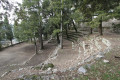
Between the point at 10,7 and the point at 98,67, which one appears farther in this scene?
the point at 10,7

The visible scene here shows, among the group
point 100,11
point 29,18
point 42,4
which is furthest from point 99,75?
point 42,4

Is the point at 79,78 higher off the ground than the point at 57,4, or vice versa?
the point at 57,4

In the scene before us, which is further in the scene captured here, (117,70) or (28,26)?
(28,26)

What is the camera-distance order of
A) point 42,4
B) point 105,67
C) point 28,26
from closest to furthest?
point 105,67
point 28,26
point 42,4

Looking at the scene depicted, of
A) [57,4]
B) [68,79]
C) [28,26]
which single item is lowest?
[68,79]

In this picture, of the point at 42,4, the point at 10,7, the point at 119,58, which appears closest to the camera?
the point at 10,7

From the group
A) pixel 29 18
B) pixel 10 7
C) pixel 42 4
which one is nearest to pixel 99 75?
pixel 10 7

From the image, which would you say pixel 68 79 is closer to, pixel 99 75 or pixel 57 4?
pixel 99 75

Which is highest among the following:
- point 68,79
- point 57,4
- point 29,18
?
point 57,4

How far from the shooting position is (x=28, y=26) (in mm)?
8414

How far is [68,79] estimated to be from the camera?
248 cm

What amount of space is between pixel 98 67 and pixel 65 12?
709 cm

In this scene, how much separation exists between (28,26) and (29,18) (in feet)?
2.82

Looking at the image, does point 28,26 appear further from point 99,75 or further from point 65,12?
point 99,75
